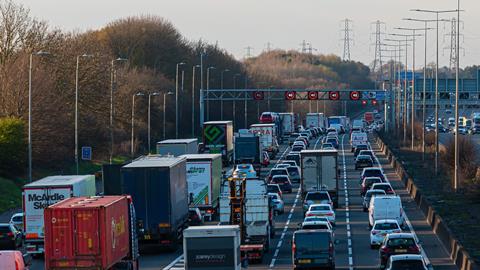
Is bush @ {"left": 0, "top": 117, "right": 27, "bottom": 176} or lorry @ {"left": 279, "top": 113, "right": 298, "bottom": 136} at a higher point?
bush @ {"left": 0, "top": 117, "right": 27, "bottom": 176}

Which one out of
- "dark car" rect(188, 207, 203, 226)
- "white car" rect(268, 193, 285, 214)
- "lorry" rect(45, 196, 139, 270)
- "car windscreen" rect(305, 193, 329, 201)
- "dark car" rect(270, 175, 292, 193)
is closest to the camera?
"lorry" rect(45, 196, 139, 270)

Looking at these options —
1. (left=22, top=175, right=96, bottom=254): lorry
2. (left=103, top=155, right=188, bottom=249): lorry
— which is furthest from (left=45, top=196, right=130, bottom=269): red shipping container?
(left=103, top=155, right=188, bottom=249): lorry

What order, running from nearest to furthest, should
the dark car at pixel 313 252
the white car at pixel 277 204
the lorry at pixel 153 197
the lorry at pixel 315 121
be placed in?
the dark car at pixel 313 252, the lorry at pixel 153 197, the white car at pixel 277 204, the lorry at pixel 315 121

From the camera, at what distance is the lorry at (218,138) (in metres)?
84.4

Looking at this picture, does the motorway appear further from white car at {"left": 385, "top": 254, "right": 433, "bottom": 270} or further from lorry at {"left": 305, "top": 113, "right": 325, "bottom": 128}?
lorry at {"left": 305, "top": 113, "right": 325, "bottom": 128}

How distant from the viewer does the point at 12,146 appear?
71.9 m

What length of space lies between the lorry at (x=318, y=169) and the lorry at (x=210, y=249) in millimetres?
29217

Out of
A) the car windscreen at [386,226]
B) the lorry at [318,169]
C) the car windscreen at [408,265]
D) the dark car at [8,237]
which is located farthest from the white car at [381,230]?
the lorry at [318,169]

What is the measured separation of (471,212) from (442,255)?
15973 millimetres

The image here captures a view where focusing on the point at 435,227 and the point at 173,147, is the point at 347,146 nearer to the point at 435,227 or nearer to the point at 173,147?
the point at 173,147

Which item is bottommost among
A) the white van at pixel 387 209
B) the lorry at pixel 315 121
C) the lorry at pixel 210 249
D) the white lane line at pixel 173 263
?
the lorry at pixel 315 121

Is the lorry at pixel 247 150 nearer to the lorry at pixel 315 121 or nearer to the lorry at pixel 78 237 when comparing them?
the lorry at pixel 78 237

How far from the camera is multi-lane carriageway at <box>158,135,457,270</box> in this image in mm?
40281

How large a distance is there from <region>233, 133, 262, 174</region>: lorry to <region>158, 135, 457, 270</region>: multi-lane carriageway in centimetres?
683
